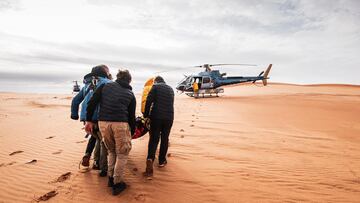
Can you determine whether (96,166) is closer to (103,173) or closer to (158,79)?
(103,173)

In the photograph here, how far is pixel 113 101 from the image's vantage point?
3709 mm

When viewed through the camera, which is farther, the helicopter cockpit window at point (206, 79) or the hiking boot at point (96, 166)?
the helicopter cockpit window at point (206, 79)

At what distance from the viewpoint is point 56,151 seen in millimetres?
6484

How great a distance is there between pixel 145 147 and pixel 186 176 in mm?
2101

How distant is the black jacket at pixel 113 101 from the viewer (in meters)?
3.69

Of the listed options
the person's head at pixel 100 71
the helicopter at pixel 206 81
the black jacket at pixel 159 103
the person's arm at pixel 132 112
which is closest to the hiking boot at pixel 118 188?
the person's arm at pixel 132 112

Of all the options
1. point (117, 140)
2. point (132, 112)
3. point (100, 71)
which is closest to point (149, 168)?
point (117, 140)

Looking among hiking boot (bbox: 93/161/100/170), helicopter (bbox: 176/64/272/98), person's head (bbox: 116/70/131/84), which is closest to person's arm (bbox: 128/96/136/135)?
person's head (bbox: 116/70/131/84)

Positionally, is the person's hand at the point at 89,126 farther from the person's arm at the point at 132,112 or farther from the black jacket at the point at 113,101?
the person's arm at the point at 132,112

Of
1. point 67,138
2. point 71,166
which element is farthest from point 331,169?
point 67,138

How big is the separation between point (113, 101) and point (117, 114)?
8.6 inches

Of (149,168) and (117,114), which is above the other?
(117,114)

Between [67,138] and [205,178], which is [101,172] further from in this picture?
[67,138]

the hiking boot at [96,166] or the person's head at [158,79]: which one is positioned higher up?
the person's head at [158,79]
